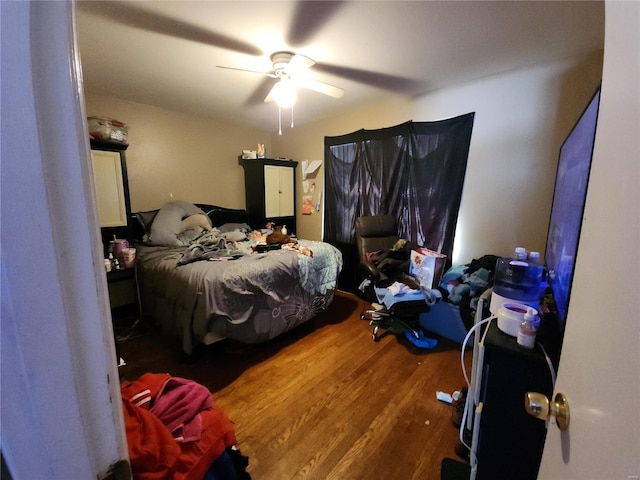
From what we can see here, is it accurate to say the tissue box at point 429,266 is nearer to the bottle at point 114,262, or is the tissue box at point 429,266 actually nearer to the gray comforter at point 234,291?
the gray comforter at point 234,291

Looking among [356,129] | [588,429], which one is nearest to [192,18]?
[356,129]

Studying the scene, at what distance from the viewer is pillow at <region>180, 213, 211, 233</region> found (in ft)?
9.42

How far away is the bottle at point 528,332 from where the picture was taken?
83cm

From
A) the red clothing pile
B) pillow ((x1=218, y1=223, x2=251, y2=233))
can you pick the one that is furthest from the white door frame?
pillow ((x1=218, y1=223, x2=251, y2=233))

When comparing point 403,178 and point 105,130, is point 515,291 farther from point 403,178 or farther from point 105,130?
point 105,130

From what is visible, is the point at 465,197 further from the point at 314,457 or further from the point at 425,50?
the point at 314,457

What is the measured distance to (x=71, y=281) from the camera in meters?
0.33

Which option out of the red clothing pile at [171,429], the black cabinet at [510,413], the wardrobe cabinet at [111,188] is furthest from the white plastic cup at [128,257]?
the black cabinet at [510,413]

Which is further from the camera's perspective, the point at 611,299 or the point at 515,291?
the point at 515,291

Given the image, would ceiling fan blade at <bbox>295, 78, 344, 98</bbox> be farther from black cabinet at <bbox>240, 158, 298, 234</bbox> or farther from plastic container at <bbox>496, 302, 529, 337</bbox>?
plastic container at <bbox>496, 302, 529, 337</bbox>

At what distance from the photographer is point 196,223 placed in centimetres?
294

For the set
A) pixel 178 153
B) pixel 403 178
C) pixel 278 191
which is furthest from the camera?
pixel 278 191

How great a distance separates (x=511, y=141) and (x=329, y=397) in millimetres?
2544

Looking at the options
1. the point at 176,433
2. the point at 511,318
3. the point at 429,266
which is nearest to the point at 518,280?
the point at 511,318
